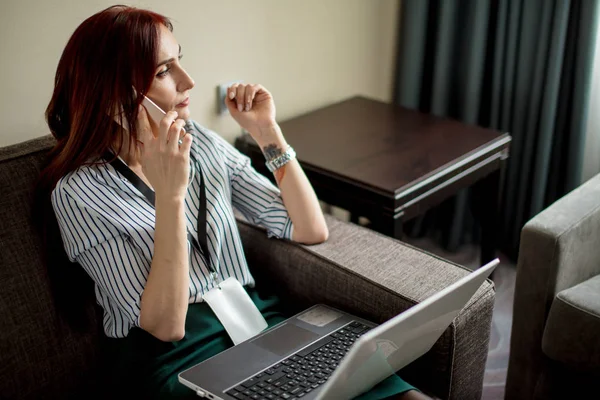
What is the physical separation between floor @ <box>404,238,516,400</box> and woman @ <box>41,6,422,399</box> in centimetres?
84

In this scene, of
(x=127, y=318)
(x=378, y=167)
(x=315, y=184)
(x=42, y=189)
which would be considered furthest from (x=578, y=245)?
(x=42, y=189)

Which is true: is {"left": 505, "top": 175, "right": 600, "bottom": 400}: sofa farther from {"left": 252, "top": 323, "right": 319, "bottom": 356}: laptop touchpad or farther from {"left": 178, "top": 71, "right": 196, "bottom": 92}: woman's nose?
{"left": 178, "top": 71, "right": 196, "bottom": 92}: woman's nose

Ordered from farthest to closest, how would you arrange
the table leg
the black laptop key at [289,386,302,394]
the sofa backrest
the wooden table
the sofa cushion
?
the table leg
the wooden table
the sofa cushion
the sofa backrest
the black laptop key at [289,386,302,394]

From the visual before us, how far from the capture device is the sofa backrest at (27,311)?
4.72ft

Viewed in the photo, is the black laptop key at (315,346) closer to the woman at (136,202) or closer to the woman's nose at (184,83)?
the woman at (136,202)

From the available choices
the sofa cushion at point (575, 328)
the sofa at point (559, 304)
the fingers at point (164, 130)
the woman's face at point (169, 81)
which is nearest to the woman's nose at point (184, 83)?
the woman's face at point (169, 81)

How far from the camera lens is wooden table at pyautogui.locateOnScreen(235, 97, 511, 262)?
196 centimetres

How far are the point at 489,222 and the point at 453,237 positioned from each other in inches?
17.0

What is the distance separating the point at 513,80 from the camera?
2547mm

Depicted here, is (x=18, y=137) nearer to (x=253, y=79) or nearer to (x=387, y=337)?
(x=253, y=79)

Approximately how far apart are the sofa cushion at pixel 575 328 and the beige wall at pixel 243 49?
42.6 inches

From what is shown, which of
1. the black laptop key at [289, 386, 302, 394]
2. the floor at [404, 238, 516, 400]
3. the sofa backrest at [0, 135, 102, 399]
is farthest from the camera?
the floor at [404, 238, 516, 400]

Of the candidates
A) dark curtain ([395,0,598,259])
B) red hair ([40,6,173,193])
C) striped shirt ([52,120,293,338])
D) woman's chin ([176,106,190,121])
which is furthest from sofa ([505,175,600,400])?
red hair ([40,6,173,193])

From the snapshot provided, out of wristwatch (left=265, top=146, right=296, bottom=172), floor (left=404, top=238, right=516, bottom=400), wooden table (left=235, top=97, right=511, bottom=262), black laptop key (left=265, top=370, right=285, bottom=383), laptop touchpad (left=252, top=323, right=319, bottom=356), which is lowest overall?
floor (left=404, top=238, right=516, bottom=400)
